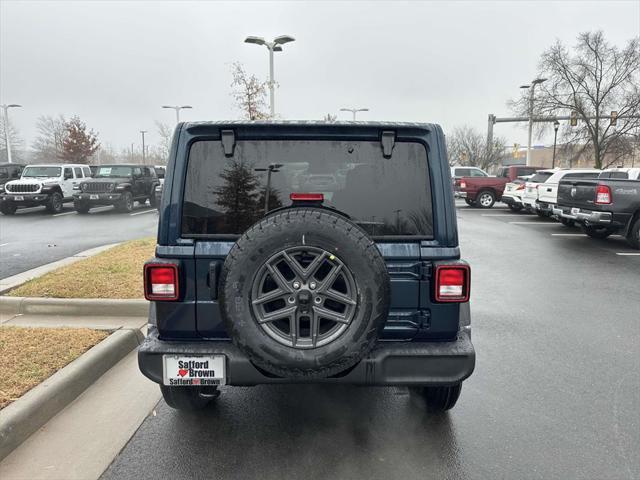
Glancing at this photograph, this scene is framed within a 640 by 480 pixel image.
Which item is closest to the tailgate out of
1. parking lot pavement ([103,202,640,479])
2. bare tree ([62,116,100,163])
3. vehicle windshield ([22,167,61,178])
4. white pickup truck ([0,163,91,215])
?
parking lot pavement ([103,202,640,479])

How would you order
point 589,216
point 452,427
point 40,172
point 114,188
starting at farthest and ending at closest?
point 40,172 < point 114,188 < point 589,216 < point 452,427

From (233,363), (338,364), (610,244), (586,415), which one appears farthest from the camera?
(610,244)

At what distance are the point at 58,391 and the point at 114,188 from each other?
17.6 meters

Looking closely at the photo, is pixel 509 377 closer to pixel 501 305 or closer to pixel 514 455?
pixel 514 455

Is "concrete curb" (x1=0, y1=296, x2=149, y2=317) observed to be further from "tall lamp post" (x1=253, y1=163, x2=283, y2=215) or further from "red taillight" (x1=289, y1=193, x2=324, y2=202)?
"red taillight" (x1=289, y1=193, x2=324, y2=202)

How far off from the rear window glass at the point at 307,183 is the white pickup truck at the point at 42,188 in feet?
62.6

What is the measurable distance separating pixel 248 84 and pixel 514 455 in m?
17.2

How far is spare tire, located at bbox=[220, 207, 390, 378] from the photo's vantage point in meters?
2.48

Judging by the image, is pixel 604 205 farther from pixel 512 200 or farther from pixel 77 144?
pixel 77 144

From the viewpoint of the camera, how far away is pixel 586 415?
3512 millimetres

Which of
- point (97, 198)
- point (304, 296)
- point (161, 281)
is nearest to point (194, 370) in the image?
point (161, 281)

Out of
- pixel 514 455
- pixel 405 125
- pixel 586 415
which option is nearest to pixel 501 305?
pixel 586 415

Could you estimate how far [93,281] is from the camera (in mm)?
6332

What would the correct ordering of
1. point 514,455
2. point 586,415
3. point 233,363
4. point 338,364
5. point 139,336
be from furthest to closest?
point 139,336 < point 586,415 < point 514,455 < point 233,363 < point 338,364
